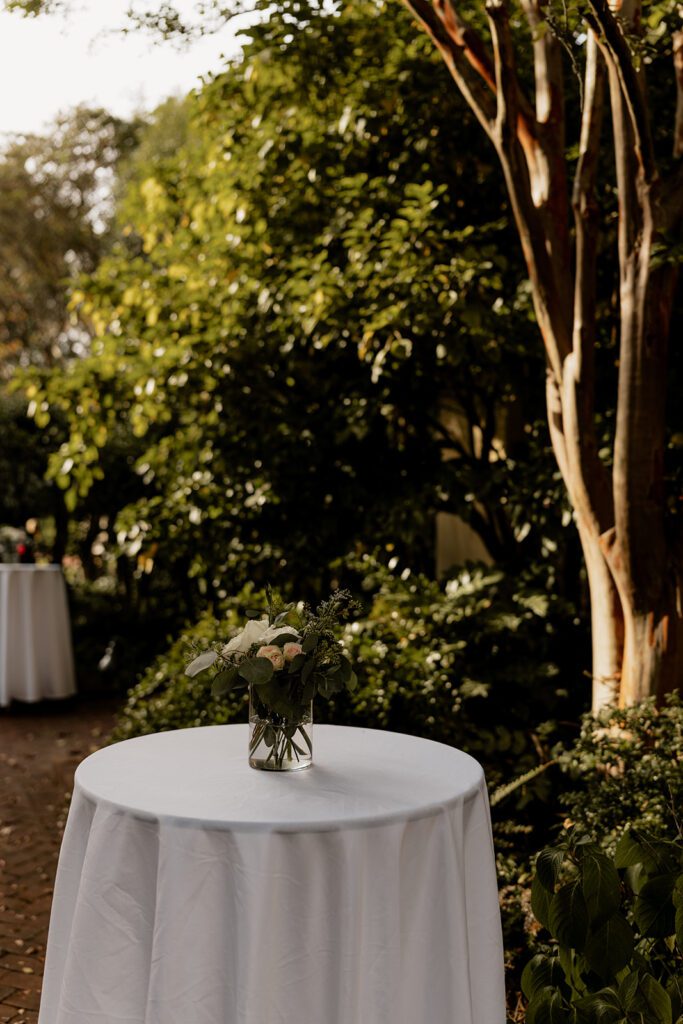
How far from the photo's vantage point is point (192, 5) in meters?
4.56

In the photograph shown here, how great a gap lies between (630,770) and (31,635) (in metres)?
6.17

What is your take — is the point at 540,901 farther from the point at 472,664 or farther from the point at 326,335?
the point at 326,335

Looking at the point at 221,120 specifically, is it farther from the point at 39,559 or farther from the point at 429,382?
the point at 39,559

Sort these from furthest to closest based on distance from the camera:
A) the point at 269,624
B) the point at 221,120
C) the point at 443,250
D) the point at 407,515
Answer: the point at 221,120
the point at 407,515
the point at 443,250
the point at 269,624

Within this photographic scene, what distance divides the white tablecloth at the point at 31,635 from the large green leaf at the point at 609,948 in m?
7.00

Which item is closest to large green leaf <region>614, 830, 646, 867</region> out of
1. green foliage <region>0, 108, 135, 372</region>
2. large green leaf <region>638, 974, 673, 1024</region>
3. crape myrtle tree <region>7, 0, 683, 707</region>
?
large green leaf <region>638, 974, 673, 1024</region>

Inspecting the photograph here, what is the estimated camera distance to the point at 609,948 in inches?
95.6

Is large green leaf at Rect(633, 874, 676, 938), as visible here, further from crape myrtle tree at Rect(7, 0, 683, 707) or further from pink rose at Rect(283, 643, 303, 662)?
crape myrtle tree at Rect(7, 0, 683, 707)

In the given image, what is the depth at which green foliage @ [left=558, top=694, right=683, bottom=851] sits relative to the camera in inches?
143

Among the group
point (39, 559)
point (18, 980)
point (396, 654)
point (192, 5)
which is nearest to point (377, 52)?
point (192, 5)

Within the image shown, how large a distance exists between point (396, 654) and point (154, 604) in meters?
6.46

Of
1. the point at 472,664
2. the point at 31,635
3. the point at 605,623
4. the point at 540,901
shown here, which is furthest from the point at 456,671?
the point at 31,635

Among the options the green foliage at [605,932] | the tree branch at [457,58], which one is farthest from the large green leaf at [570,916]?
the tree branch at [457,58]

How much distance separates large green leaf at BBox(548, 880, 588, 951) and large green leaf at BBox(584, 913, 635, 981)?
27mm
